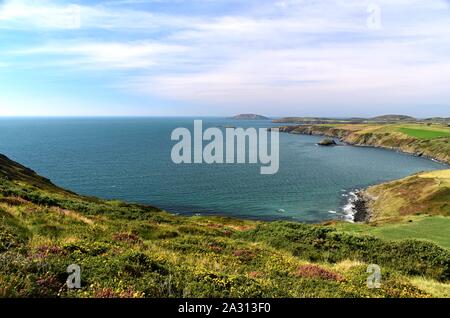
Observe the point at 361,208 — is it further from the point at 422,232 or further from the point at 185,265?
the point at 185,265

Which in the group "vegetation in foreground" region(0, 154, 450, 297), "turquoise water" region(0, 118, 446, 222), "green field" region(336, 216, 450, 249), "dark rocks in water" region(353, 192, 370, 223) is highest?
"vegetation in foreground" region(0, 154, 450, 297)

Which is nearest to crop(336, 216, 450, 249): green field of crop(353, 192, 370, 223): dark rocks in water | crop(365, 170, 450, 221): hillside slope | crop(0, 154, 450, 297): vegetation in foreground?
crop(0, 154, 450, 297): vegetation in foreground

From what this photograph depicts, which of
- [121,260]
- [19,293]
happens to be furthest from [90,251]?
[19,293]

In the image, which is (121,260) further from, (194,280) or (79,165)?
(79,165)

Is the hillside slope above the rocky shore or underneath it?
above

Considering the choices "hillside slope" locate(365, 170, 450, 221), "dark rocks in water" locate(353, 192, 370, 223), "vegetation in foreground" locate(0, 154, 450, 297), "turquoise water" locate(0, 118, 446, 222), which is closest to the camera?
"vegetation in foreground" locate(0, 154, 450, 297)

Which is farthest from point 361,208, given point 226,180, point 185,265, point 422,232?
point 185,265

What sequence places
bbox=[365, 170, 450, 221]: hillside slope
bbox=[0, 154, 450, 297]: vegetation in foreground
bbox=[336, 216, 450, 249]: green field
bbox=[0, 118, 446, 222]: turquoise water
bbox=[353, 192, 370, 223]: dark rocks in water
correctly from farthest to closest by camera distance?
bbox=[0, 118, 446, 222]: turquoise water, bbox=[353, 192, 370, 223]: dark rocks in water, bbox=[365, 170, 450, 221]: hillside slope, bbox=[336, 216, 450, 249]: green field, bbox=[0, 154, 450, 297]: vegetation in foreground

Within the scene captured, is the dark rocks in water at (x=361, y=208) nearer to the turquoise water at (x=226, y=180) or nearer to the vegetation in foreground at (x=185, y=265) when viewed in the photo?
the turquoise water at (x=226, y=180)

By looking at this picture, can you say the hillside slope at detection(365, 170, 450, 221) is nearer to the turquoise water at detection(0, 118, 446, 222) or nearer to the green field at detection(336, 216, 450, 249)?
the turquoise water at detection(0, 118, 446, 222)

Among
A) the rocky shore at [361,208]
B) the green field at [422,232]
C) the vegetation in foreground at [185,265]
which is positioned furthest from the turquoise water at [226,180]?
the vegetation in foreground at [185,265]

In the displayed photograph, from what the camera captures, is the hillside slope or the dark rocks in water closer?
the hillside slope
